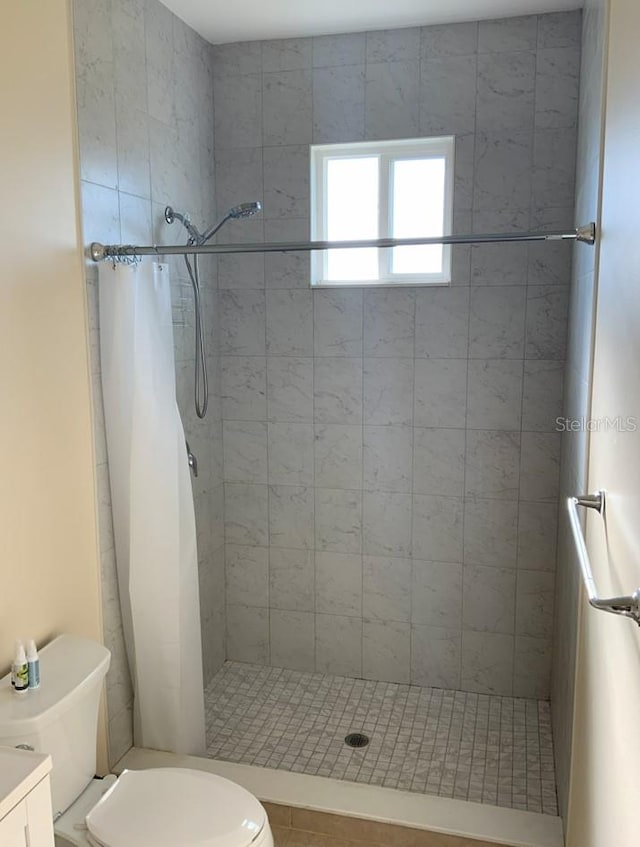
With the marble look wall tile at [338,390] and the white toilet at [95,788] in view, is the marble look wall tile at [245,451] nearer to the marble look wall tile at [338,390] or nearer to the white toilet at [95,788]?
the marble look wall tile at [338,390]

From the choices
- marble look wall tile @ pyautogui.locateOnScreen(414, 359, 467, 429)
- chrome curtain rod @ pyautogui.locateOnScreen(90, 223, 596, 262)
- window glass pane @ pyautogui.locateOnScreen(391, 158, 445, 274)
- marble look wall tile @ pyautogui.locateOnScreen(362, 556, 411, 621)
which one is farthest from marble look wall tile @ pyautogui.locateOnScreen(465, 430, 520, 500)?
chrome curtain rod @ pyautogui.locateOnScreen(90, 223, 596, 262)

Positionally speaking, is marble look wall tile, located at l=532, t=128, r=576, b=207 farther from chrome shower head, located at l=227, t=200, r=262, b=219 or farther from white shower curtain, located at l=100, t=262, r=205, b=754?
white shower curtain, located at l=100, t=262, r=205, b=754

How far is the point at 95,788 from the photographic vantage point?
2045 millimetres

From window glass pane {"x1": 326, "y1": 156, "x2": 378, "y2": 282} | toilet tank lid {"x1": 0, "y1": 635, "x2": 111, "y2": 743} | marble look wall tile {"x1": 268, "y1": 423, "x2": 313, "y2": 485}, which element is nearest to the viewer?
toilet tank lid {"x1": 0, "y1": 635, "x2": 111, "y2": 743}

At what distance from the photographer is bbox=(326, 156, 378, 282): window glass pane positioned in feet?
10.4

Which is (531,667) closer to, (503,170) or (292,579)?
(292,579)

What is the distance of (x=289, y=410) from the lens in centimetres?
327

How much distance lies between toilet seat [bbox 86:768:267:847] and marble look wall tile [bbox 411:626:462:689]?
148 cm

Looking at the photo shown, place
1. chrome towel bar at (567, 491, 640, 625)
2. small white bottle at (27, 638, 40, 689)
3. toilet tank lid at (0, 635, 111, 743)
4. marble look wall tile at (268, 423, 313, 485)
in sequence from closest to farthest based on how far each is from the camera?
1. chrome towel bar at (567, 491, 640, 625)
2. toilet tank lid at (0, 635, 111, 743)
3. small white bottle at (27, 638, 40, 689)
4. marble look wall tile at (268, 423, 313, 485)

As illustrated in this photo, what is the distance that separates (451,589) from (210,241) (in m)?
1.90

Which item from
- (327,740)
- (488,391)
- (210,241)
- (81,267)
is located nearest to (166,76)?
(210,241)

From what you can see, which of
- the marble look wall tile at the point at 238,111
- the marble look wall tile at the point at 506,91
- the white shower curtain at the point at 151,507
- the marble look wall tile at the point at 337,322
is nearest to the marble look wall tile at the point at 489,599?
the marble look wall tile at the point at 337,322

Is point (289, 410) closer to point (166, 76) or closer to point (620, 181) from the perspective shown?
point (166, 76)

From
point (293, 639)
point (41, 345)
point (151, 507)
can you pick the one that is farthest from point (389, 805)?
point (41, 345)
